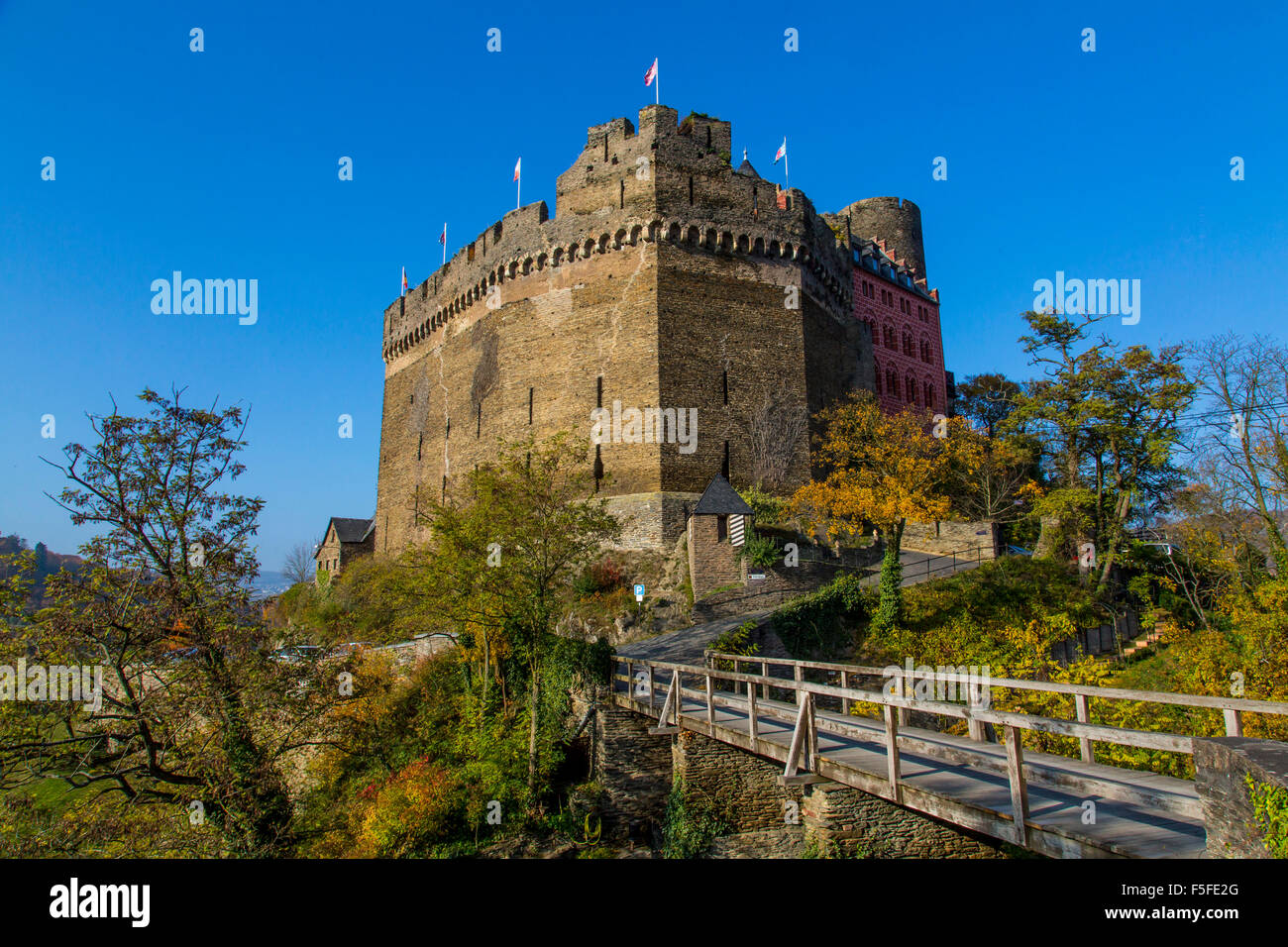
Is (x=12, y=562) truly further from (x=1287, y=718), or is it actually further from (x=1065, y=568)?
(x=1065, y=568)

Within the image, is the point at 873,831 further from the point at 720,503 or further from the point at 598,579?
the point at 598,579

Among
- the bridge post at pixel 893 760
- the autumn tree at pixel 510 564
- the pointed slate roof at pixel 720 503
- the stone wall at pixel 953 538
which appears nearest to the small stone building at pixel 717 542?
the pointed slate roof at pixel 720 503

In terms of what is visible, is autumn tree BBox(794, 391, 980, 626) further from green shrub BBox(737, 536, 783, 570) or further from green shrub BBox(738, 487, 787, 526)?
green shrub BBox(737, 536, 783, 570)

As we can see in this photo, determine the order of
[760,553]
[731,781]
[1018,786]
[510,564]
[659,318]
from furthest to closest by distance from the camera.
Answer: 1. [659,318]
2. [760,553]
3. [510,564]
4. [731,781]
5. [1018,786]

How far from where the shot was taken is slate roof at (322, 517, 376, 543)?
155 ft

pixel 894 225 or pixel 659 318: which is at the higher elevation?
pixel 894 225

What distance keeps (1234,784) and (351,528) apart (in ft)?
164

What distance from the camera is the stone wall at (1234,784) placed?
3.72 meters

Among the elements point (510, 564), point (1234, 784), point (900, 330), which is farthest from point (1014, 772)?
point (900, 330)

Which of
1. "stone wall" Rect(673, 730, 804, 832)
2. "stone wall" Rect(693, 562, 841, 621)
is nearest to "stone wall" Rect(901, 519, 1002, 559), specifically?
"stone wall" Rect(693, 562, 841, 621)

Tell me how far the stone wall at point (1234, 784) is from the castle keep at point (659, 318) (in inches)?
784

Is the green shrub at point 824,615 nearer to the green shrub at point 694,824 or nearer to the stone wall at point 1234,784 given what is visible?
the green shrub at point 694,824

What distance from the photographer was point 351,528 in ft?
160

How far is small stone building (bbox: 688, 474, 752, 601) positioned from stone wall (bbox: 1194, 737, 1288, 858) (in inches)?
673
